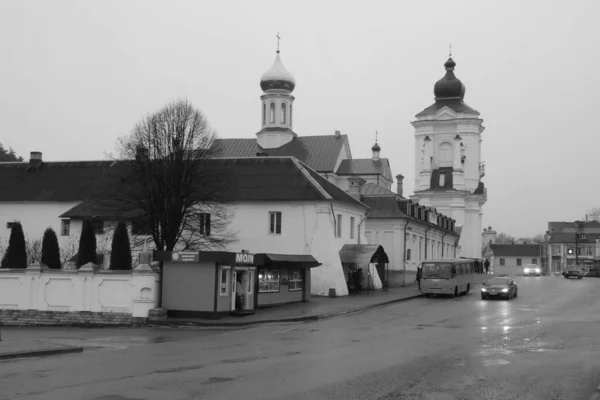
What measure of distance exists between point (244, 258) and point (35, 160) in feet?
97.3

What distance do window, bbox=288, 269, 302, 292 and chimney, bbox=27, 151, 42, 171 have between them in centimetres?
2587

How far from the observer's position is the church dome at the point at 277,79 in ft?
254

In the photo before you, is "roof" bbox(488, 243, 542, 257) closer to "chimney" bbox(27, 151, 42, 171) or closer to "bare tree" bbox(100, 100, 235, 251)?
"chimney" bbox(27, 151, 42, 171)

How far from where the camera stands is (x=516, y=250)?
14575 cm

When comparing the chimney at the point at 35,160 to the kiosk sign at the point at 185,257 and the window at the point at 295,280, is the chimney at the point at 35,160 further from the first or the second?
the kiosk sign at the point at 185,257

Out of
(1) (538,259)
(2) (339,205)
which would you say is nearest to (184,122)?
(2) (339,205)

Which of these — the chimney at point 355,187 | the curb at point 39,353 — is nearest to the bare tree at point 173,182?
the chimney at point 355,187

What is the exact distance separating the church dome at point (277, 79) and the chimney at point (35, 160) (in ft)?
94.7

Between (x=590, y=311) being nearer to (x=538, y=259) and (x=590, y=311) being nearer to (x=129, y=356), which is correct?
(x=129, y=356)

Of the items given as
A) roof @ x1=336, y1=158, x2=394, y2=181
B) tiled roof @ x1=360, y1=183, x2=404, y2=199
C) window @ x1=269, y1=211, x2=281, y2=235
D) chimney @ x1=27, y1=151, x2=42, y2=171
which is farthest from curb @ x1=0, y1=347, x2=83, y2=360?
roof @ x1=336, y1=158, x2=394, y2=181

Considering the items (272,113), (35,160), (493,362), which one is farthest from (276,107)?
(493,362)

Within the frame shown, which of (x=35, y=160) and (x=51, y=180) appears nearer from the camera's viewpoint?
(x=51, y=180)

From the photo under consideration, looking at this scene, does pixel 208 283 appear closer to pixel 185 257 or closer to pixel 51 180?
pixel 185 257

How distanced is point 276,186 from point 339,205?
4.06 metres
